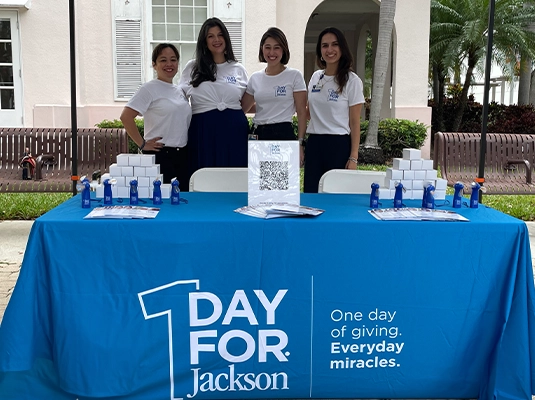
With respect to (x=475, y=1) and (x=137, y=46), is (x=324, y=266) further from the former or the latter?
(x=475, y=1)

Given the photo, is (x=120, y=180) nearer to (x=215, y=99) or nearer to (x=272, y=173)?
(x=272, y=173)

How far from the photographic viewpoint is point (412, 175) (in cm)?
304

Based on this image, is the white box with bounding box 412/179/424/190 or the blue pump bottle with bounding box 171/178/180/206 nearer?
the blue pump bottle with bounding box 171/178/180/206

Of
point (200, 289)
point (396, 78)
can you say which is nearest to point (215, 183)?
point (200, 289)

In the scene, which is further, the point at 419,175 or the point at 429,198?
the point at 419,175

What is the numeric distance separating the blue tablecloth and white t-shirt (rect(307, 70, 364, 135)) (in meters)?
1.73

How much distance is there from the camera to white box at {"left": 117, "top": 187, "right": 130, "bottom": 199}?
3.03 meters

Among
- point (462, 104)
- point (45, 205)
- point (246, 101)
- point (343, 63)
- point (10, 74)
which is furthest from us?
point (462, 104)

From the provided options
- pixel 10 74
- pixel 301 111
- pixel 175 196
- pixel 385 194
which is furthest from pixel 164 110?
pixel 10 74

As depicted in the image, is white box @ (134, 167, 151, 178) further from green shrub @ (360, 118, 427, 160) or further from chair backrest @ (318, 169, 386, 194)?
green shrub @ (360, 118, 427, 160)

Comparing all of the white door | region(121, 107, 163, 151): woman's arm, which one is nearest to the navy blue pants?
region(121, 107, 163, 151): woman's arm

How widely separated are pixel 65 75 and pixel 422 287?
9461mm

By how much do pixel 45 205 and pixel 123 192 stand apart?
4.66 m

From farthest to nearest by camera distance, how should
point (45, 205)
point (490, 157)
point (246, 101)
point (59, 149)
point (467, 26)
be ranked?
point (467, 26) → point (45, 205) → point (490, 157) → point (59, 149) → point (246, 101)
